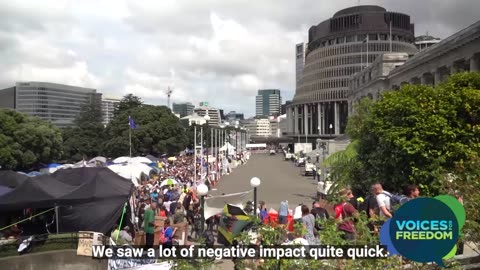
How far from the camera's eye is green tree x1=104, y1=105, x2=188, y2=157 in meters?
66.2

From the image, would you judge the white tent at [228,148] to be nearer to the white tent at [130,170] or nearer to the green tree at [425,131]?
the white tent at [130,170]

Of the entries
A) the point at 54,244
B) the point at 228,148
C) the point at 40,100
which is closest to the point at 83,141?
the point at 228,148

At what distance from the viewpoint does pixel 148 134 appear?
67.6m

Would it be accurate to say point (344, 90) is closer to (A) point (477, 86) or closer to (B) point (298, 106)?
(B) point (298, 106)

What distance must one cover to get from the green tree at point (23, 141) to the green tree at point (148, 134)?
492 inches

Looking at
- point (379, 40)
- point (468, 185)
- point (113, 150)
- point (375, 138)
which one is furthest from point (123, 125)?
point (379, 40)

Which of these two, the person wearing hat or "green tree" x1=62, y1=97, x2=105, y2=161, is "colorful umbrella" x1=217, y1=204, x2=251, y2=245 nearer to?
the person wearing hat

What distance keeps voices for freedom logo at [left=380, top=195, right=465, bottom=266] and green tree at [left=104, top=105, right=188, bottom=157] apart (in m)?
62.8

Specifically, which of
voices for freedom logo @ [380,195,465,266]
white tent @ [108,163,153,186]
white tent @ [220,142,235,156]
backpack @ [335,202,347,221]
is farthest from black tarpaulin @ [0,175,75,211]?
white tent @ [220,142,235,156]

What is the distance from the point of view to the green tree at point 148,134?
66.2 meters

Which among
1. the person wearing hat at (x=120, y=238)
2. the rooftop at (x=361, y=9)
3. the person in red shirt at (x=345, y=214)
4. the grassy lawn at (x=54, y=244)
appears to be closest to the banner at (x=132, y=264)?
the person wearing hat at (x=120, y=238)

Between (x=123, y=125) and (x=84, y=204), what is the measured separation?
59095mm

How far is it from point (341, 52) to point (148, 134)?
251 ft

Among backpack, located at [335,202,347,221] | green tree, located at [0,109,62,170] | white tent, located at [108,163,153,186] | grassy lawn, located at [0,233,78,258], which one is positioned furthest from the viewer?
green tree, located at [0,109,62,170]
